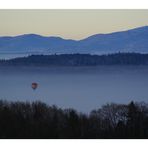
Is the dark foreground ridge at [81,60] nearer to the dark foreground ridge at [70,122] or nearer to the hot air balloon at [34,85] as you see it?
the hot air balloon at [34,85]

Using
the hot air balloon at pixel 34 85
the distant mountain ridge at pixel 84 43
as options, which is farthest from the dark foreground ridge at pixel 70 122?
the distant mountain ridge at pixel 84 43

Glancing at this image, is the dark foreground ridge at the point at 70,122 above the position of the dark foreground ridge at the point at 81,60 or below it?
below

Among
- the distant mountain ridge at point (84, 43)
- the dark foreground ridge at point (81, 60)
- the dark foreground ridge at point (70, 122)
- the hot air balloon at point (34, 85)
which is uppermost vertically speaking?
the distant mountain ridge at point (84, 43)

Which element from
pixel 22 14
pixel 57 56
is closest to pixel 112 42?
pixel 57 56

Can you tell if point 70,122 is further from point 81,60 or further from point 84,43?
point 84,43

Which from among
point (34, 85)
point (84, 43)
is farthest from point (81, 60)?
point (34, 85)

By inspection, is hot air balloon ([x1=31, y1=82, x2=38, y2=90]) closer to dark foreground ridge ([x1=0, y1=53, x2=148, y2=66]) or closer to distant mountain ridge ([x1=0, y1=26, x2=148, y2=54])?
dark foreground ridge ([x1=0, y1=53, x2=148, y2=66])

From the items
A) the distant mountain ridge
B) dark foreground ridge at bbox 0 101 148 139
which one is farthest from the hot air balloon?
the distant mountain ridge

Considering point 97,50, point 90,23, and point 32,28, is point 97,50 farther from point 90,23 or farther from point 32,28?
point 32,28
